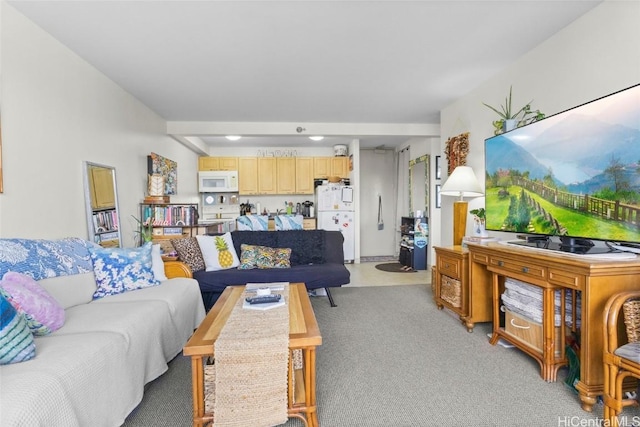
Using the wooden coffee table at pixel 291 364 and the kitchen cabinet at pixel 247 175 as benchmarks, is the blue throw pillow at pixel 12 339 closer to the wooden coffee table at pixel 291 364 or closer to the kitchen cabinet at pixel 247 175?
the wooden coffee table at pixel 291 364

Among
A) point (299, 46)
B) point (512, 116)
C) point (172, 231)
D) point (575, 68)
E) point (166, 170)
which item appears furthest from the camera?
point (166, 170)

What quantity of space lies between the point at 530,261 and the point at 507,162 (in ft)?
3.13

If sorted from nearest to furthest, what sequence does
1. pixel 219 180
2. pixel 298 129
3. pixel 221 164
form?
pixel 298 129 < pixel 219 180 < pixel 221 164

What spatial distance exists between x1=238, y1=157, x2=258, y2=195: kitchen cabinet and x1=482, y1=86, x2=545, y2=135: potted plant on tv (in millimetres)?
4368

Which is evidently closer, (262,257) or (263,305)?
(263,305)

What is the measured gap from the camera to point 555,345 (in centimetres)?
200

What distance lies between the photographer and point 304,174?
6.41 m

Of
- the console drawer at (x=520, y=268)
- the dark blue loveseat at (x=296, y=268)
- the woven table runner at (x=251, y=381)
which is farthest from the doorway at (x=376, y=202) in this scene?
the woven table runner at (x=251, y=381)

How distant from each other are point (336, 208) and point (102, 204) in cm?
383

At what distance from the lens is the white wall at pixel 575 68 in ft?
6.47

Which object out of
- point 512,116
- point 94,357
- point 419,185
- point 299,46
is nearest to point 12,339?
point 94,357

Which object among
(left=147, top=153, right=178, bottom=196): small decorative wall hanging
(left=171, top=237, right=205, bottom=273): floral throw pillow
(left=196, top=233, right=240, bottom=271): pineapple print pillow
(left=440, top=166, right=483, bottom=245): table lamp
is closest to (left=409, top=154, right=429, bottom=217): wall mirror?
(left=440, top=166, right=483, bottom=245): table lamp

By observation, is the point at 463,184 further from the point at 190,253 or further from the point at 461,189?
the point at 190,253

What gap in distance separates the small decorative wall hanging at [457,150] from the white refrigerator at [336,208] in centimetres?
222
